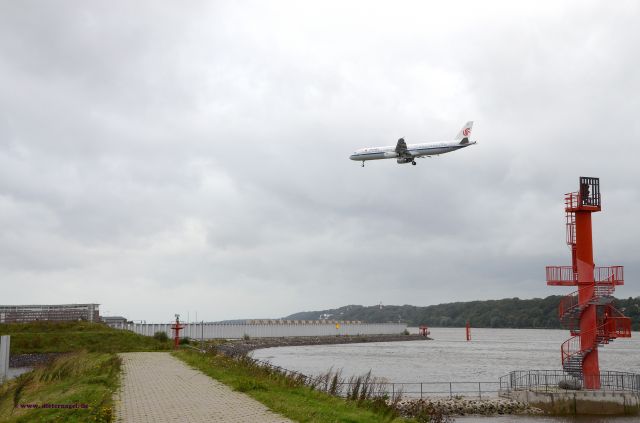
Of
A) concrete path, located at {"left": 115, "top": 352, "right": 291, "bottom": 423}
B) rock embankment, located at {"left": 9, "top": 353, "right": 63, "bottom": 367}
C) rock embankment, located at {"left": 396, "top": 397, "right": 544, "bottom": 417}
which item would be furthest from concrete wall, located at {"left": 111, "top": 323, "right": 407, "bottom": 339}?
concrete path, located at {"left": 115, "top": 352, "right": 291, "bottom": 423}

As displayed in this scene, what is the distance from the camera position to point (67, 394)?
72.8 ft

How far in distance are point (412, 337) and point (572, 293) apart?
135958mm

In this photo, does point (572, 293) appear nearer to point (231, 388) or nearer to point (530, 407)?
point (530, 407)

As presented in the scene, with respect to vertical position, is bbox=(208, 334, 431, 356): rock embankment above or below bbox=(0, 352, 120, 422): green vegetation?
below

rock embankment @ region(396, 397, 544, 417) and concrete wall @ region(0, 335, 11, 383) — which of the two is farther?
concrete wall @ region(0, 335, 11, 383)

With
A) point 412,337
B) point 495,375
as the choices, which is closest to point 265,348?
point 495,375

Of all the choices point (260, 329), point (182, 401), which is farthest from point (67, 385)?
point (260, 329)

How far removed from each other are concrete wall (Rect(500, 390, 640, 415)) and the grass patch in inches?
625

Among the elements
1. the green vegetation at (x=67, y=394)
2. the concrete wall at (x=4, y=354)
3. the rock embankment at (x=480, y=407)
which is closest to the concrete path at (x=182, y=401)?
the green vegetation at (x=67, y=394)

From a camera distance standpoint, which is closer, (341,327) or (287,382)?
(287,382)

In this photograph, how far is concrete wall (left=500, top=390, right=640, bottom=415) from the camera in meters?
34.2

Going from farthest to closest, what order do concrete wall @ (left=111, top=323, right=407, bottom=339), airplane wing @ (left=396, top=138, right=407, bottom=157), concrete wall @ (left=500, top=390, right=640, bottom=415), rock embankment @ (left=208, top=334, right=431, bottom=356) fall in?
1. rock embankment @ (left=208, top=334, right=431, bottom=356)
2. concrete wall @ (left=111, top=323, right=407, bottom=339)
3. airplane wing @ (left=396, top=138, right=407, bottom=157)
4. concrete wall @ (left=500, top=390, right=640, bottom=415)

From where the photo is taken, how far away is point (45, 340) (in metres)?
68.6

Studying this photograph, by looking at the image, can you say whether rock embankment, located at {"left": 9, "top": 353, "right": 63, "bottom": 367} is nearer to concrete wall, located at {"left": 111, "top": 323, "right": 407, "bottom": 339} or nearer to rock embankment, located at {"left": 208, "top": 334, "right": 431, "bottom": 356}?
concrete wall, located at {"left": 111, "top": 323, "right": 407, "bottom": 339}
